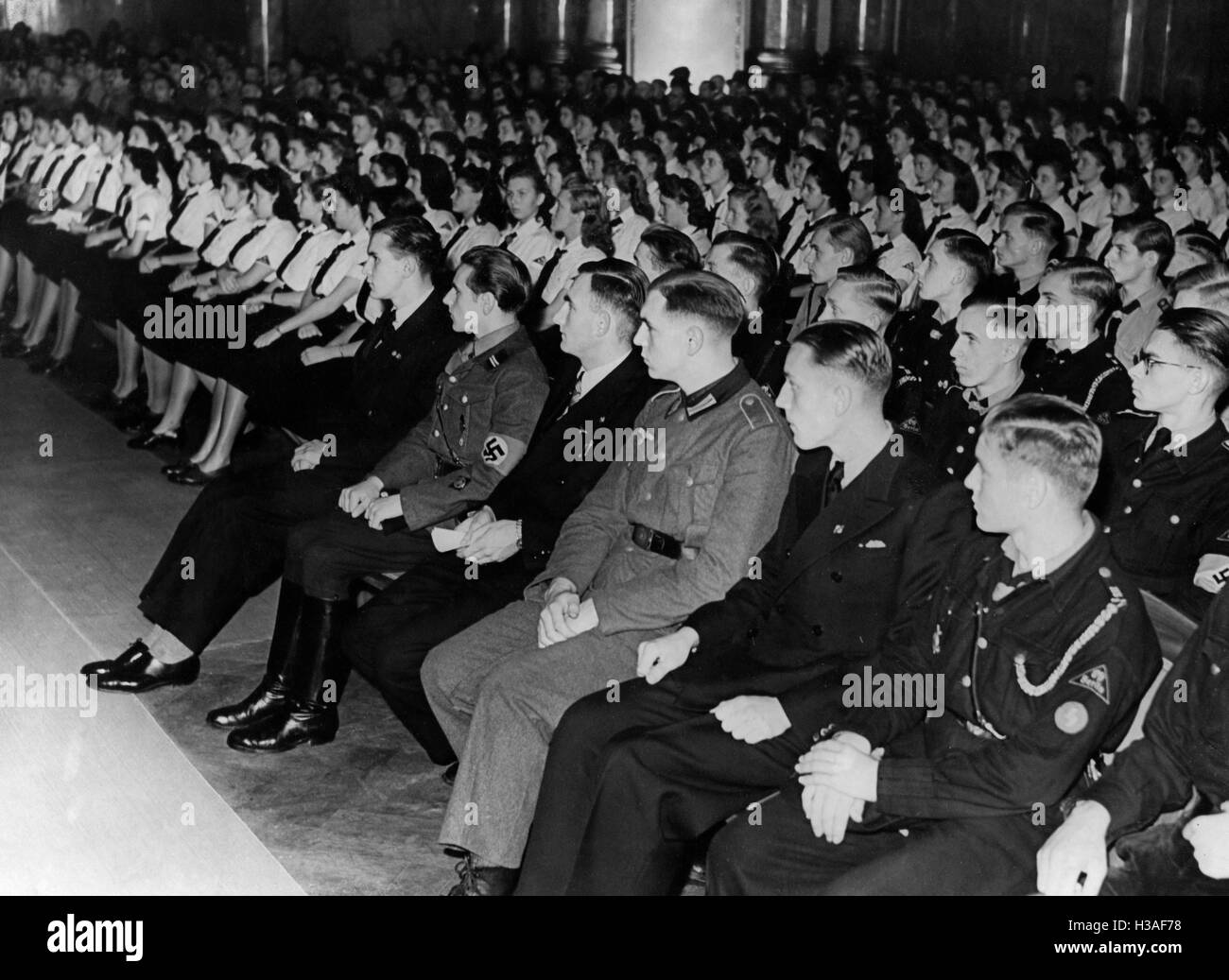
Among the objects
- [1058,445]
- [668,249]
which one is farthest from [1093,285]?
[1058,445]

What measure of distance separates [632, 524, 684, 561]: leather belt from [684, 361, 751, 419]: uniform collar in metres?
0.25

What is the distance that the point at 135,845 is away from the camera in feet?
10.5

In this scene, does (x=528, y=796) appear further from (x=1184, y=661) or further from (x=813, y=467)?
(x=1184, y=661)

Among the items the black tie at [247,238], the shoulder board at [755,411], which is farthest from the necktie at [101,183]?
the shoulder board at [755,411]

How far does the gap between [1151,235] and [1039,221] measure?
424 mm

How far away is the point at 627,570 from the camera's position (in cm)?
323

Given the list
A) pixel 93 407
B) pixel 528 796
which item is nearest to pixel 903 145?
pixel 93 407

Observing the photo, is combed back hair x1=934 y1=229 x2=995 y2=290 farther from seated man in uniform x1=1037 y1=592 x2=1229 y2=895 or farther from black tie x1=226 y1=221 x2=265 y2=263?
black tie x1=226 y1=221 x2=265 y2=263

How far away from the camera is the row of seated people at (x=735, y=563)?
2.38 m

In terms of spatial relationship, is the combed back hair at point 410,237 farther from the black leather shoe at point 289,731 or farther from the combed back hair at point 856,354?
the combed back hair at point 856,354

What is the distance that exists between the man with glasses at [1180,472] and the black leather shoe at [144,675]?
2.29 meters

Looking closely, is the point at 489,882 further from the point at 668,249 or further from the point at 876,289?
the point at 668,249

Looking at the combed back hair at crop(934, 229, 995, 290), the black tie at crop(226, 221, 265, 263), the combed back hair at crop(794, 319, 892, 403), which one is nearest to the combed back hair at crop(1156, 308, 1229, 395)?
the combed back hair at crop(794, 319, 892, 403)
